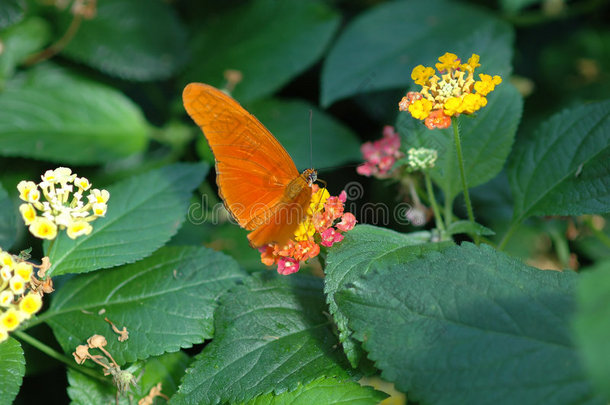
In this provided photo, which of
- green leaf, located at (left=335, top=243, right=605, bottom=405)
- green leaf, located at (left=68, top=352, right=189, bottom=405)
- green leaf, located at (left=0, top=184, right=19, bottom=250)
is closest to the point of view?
green leaf, located at (left=335, top=243, right=605, bottom=405)

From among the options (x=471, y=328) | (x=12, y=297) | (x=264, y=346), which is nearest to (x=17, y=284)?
(x=12, y=297)

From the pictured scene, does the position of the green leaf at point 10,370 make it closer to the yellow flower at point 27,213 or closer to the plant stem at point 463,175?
the yellow flower at point 27,213

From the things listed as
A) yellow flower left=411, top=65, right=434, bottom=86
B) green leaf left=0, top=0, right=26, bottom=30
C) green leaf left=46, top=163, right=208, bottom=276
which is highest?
yellow flower left=411, top=65, right=434, bottom=86

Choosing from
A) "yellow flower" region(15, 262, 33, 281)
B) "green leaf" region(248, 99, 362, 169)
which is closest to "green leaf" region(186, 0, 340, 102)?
"green leaf" region(248, 99, 362, 169)

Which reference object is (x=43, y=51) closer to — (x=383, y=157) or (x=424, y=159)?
(x=383, y=157)

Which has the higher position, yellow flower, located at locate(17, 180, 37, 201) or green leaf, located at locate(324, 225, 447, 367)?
yellow flower, located at locate(17, 180, 37, 201)

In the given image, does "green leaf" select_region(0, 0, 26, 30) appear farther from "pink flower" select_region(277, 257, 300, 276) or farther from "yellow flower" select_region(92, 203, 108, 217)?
"pink flower" select_region(277, 257, 300, 276)

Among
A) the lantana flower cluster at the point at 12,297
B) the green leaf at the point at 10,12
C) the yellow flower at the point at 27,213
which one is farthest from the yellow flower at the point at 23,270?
the green leaf at the point at 10,12
